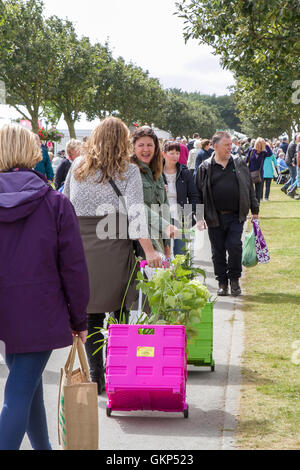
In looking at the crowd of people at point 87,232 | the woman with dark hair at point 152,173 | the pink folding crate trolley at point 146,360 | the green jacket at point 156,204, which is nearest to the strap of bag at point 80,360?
the crowd of people at point 87,232

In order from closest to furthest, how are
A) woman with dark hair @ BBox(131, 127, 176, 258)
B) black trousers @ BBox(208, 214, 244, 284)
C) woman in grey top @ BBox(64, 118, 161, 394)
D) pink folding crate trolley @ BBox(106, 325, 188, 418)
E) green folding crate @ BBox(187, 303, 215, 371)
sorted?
pink folding crate trolley @ BBox(106, 325, 188, 418) → woman in grey top @ BBox(64, 118, 161, 394) → woman with dark hair @ BBox(131, 127, 176, 258) → green folding crate @ BBox(187, 303, 215, 371) → black trousers @ BBox(208, 214, 244, 284)

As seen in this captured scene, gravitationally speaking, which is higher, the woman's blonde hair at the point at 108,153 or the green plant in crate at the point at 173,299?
the woman's blonde hair at the point at 108,153

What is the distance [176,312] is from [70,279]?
154 cm

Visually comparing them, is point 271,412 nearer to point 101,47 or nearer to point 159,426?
point 159,426

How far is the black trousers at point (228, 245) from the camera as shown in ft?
29.5

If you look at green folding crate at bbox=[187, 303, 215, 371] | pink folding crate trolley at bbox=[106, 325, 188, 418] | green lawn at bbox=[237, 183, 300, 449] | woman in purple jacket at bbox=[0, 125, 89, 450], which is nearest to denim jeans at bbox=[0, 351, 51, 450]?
woman in purple jacket at bbox=[0, 125, 89, 450]

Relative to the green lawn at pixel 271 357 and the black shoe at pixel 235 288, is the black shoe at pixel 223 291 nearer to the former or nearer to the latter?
the black shoe at pixel 235 288

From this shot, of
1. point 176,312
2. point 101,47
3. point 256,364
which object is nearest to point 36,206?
point 176,312

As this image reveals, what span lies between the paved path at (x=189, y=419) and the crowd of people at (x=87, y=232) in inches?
23.2

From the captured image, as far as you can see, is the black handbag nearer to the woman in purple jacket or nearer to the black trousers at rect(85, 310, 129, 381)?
the black trousers at rect(85, 310, 129, 381)

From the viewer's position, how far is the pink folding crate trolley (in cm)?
465

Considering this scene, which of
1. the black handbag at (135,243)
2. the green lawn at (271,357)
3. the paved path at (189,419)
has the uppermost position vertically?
the black handbag at (135,243)

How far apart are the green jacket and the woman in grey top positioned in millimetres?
395
